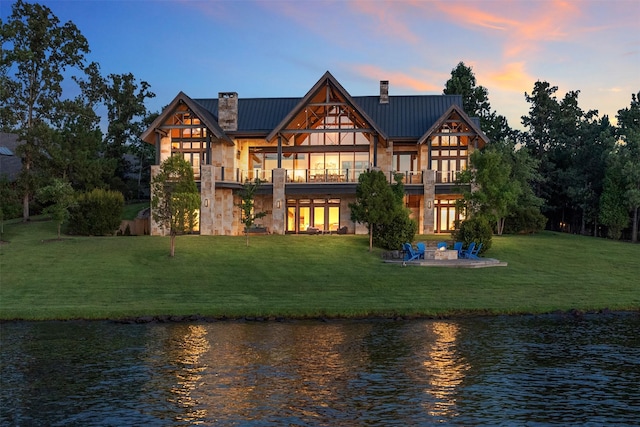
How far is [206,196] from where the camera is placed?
43906 millimetres

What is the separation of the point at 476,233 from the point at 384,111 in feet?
56.1

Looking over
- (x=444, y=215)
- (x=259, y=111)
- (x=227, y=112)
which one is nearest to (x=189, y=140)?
(x=227, y=112)

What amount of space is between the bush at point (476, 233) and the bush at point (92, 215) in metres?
23.1

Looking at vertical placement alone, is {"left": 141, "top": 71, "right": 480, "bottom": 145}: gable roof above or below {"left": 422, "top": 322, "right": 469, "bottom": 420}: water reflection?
above

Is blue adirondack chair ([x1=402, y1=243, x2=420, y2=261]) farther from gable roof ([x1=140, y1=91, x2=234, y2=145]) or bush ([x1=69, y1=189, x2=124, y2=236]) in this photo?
bush ([x1=69, y1=189, x2=124, y2=236])

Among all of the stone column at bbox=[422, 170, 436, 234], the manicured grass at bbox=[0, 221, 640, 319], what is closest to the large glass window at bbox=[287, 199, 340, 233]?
the stone column at bbox=[422, 170, 436, 234]

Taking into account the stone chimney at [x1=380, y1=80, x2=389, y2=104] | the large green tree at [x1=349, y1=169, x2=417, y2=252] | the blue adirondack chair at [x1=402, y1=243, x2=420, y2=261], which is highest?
the stone chimney at [x1=380, y1=80, x2=389, y2=104]

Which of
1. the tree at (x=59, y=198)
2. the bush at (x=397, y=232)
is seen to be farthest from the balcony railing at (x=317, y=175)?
the tree at (x=59, y=198)

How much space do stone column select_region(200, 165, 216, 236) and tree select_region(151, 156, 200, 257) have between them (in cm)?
898

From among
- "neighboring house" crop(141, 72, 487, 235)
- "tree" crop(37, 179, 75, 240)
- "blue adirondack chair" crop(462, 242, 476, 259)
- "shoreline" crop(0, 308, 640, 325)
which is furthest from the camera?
"neighboring house" crop(141, 72, 487, 235)

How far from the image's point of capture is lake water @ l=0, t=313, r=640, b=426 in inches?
522

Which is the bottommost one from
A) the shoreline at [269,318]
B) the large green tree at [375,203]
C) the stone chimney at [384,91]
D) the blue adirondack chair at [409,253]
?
the shoreline at [269,318]

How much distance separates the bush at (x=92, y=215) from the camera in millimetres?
41312

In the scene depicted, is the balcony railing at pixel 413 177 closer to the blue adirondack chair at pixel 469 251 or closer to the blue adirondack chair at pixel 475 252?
the blue adirondack chair at pixel 475 252
